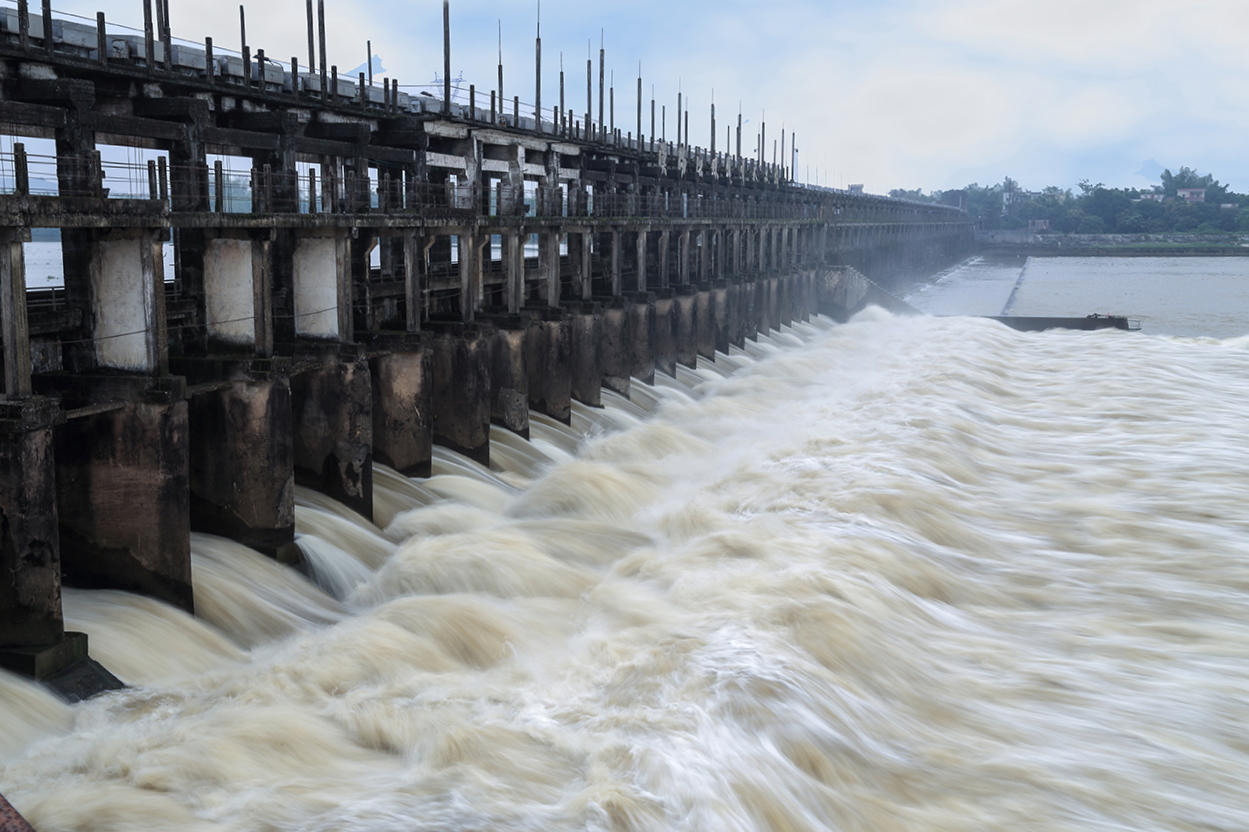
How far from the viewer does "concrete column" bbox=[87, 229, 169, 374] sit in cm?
1329

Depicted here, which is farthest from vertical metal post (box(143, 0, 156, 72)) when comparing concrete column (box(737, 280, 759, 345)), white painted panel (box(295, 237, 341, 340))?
concrete column (box(737, 280, 759, 345))

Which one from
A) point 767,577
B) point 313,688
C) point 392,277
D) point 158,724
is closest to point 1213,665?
point 767,577

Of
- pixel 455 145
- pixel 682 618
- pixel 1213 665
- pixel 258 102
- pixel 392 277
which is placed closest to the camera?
pixel 1213 665

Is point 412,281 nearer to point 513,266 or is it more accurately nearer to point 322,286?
point 322,286

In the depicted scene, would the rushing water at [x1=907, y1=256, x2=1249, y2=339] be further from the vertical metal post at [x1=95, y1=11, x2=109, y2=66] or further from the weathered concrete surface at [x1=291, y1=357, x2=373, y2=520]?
the vertical metal post at [x1=95, y1=11, x2=109, y2=66]

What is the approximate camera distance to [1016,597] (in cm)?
1480

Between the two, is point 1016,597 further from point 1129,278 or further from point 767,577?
point 1129,278

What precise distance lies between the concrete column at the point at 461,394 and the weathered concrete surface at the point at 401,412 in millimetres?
1785

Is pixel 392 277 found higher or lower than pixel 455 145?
lower

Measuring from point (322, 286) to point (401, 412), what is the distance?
9.41 ft

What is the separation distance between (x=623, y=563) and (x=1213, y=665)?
7707 millimetres

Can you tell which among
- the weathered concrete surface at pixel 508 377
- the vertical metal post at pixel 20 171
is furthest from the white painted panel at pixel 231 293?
the weathered concrete surface at pixel 508 377

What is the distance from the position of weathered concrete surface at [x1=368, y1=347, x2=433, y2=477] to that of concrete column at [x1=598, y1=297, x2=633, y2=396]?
37.1ft

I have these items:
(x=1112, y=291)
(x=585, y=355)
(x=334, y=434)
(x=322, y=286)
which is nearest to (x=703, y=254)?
(x=585, y=355)
